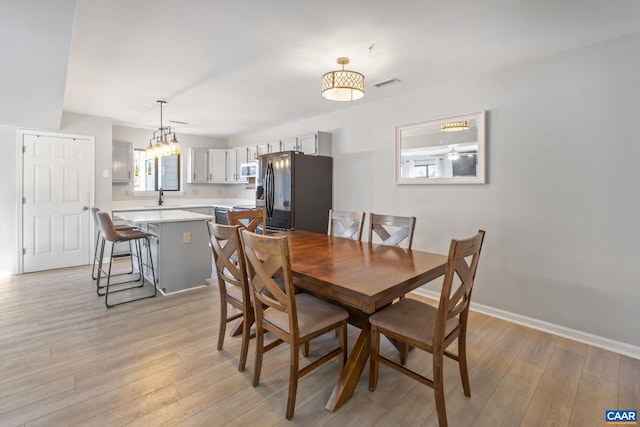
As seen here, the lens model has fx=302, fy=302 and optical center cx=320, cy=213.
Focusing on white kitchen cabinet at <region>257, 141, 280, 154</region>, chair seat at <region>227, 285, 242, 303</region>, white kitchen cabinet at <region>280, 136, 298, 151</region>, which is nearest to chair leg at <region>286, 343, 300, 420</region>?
chair seat at <region>227, 285, 242, 303</region>

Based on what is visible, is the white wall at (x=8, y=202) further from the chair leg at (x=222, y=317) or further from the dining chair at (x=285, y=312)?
the dining chair at (x=285, y=312)

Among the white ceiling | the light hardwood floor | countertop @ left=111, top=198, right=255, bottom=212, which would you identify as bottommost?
the light hardwood floor

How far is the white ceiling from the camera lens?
6.34 feet

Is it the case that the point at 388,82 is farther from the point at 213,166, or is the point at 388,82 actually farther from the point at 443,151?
the point at 213,166

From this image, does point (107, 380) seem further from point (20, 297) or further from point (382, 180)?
point (382, 180)

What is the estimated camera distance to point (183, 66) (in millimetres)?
2842

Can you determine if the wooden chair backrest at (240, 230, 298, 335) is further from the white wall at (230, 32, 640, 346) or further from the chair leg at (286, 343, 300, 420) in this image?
the white wall at (230, 32, 640, 346)

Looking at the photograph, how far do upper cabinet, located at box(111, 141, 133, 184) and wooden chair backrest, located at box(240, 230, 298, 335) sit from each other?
4782mm

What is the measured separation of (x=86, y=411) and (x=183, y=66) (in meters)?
2.74

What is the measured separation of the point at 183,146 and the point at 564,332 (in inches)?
256

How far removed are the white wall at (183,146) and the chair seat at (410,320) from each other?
17.9 ft

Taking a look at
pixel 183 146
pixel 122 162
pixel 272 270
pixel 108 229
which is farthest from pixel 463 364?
pixel 183 146

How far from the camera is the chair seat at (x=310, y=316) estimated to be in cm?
171

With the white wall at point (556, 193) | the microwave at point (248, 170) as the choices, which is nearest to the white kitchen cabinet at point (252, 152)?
the microwave at point (248, 170)
